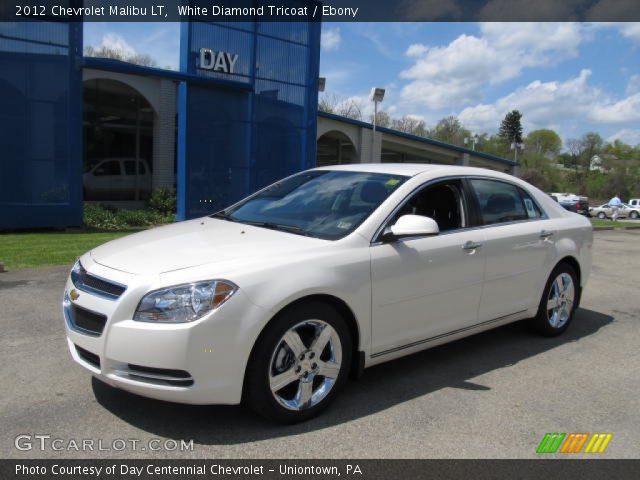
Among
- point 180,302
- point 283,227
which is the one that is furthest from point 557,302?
point 180,302

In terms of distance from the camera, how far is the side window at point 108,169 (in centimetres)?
1989

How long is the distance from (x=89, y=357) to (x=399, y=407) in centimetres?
196

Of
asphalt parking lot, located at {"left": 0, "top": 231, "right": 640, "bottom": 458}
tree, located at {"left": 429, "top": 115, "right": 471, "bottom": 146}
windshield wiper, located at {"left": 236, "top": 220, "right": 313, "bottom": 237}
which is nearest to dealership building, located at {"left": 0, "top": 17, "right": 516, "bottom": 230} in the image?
asphalt parking lot, located at {"left": 0, "top": 231, "right": 640, "bottom": 458}

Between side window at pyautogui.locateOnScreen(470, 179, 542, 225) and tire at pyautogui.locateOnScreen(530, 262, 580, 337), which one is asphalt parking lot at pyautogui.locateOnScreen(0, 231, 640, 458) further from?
side window at pyautogui.locateOnScreen(470, 179, 542, 225)

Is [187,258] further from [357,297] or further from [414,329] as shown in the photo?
[414,329]

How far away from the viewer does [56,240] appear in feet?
37.1

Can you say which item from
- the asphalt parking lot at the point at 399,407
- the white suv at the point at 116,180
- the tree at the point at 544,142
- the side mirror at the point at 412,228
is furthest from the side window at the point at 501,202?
the tree at the point at 544,142

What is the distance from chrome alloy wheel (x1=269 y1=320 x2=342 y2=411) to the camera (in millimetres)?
3459

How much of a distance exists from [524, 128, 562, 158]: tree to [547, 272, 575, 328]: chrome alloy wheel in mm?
87500

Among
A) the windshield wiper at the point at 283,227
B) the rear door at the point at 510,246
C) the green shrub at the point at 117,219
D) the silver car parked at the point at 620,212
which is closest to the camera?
the windshield wiper at the point at 283,227

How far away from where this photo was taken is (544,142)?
96688 mm

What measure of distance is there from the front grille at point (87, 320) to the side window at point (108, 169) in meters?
17.5

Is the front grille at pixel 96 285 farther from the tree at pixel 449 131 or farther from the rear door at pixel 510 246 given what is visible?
the tree at pixel 449 131

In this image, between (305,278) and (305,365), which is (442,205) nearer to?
(305,278)
